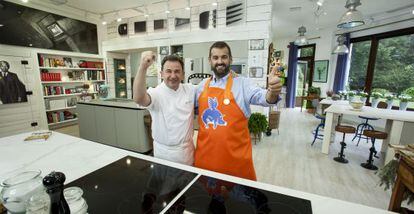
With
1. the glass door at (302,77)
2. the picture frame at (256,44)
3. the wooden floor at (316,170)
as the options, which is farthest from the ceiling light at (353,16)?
the glass door at (302,77)

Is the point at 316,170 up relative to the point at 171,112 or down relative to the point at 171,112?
down

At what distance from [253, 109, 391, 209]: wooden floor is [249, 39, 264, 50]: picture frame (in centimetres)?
197

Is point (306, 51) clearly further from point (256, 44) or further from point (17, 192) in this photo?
point (17, 192)

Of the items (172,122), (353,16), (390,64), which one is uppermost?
(353,16)

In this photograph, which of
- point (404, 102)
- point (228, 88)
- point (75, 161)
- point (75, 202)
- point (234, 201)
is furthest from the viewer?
point (404, 102)

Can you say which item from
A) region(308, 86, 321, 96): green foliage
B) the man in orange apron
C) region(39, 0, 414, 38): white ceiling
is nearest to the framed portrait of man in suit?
region(39, 0, 414, 38): white ceiling

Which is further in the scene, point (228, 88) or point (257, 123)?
point (257, 123)

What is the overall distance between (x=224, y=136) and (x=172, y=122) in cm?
38

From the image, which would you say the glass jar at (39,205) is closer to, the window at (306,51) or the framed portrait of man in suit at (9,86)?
the framed portrait of man in suit at (9,86)

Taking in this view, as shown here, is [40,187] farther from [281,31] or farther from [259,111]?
[281,31]

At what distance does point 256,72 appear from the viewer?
4.00 meters

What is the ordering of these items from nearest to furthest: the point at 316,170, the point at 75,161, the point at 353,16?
the point at 75,161
the point at 353,16
the point at 316,170

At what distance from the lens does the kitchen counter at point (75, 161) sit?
85 cm

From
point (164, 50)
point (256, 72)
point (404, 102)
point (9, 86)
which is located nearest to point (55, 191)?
point (256, 72)
